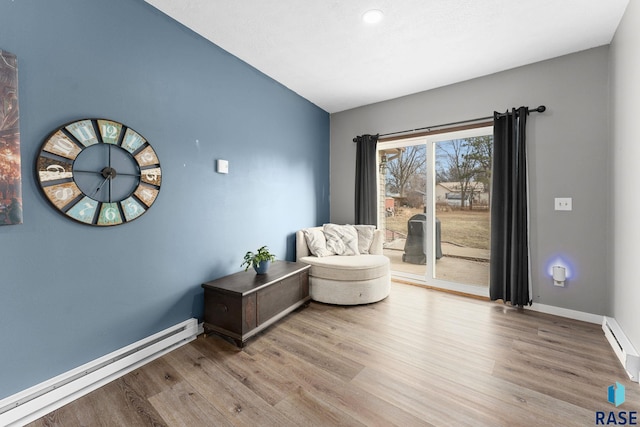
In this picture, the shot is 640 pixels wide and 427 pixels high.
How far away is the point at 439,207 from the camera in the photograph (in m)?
3.49

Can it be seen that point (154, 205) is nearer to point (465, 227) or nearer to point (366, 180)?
point (366, 180)

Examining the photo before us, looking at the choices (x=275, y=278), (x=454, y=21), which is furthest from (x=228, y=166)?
(x=454, y=21)

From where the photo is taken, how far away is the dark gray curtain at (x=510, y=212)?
9.12 ft

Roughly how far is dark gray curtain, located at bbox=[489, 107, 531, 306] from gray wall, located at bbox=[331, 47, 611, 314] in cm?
11

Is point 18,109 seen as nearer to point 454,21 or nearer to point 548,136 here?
point 454,21

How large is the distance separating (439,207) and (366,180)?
1.05 metres

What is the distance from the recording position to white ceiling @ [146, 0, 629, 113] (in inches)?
77.5

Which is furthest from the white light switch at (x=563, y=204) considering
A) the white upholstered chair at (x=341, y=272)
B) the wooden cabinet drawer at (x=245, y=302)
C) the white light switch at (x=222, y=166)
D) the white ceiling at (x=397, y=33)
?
the white light switch at (x=222, y=166)

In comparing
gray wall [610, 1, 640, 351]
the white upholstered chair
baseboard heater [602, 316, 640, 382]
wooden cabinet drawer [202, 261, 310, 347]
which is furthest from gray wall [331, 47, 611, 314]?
wooden cabinet drawer [202, 261, 310, 347]

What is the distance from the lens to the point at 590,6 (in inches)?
77.3

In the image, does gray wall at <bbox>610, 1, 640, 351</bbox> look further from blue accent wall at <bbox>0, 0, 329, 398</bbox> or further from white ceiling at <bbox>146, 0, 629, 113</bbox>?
blue accent wall at <bbox>0, 0, 329, 398</bbox>

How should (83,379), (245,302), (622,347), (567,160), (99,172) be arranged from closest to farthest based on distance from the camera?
(83,379) → (99,172) → (622,347) → (245,302) → (567,160)

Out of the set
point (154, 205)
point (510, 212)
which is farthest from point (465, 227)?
point (154, 205)

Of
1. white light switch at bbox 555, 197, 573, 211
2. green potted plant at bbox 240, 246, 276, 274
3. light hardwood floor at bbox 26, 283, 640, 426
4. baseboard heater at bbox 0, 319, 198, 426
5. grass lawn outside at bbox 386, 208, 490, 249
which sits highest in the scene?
white light switch at bbox 555, 197, 573, 211
